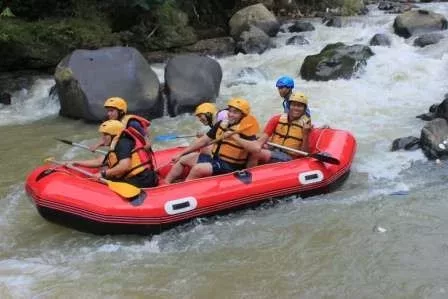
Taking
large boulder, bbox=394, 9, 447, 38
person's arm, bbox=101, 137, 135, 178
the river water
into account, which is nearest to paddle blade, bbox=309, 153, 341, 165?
the river water

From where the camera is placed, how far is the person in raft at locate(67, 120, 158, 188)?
5621 mm

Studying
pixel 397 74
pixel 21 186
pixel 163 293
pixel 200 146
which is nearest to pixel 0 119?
pixel 21 186

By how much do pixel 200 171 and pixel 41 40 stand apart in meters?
6.32

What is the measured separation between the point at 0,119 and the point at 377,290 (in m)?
7.03

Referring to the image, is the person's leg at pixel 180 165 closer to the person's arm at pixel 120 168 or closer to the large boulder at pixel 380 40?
the person's arm at pixel 120 168

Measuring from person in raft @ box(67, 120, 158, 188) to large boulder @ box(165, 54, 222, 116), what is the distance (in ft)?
12.8

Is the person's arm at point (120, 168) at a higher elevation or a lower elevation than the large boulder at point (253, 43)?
higher

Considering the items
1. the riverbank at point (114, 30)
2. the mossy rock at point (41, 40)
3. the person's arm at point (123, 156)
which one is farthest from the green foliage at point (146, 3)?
the person's arm at point (123, 156)

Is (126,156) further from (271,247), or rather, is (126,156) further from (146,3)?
(146,3)

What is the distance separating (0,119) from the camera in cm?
970

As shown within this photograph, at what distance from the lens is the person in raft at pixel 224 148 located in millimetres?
5902

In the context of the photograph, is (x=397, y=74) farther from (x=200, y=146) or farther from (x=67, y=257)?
(x=67, y=257)

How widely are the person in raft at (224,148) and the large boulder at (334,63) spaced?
17.3 feet

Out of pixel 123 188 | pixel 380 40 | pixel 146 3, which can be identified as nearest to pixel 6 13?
pixel 146 3
